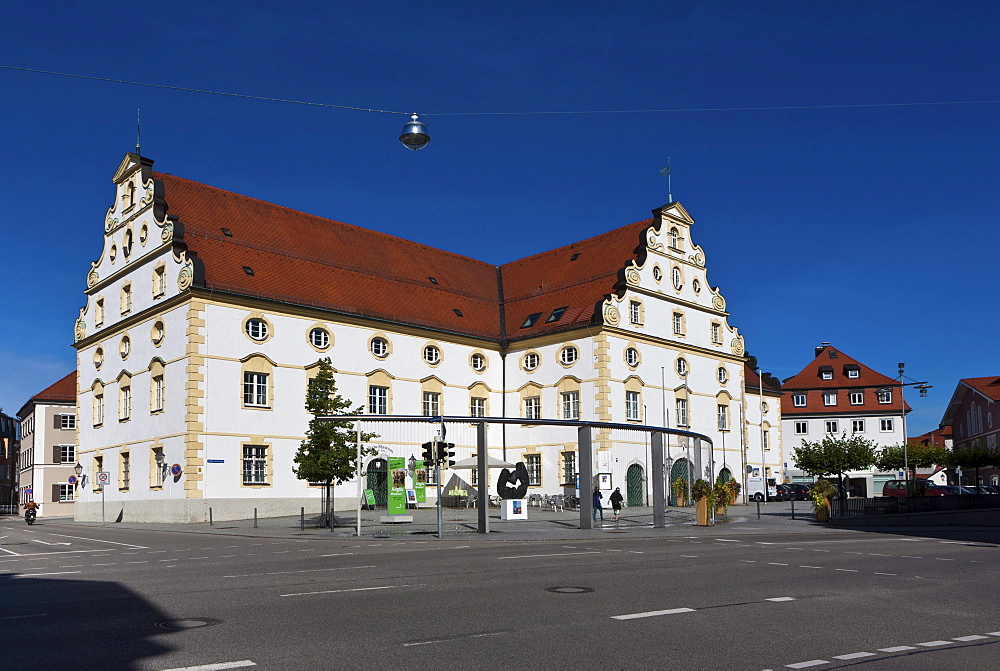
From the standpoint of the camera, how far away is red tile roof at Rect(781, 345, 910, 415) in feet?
286

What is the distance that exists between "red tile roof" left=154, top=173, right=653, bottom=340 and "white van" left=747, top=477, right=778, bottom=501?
61.2ft

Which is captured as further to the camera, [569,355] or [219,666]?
[569,355]

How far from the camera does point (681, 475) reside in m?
39.2

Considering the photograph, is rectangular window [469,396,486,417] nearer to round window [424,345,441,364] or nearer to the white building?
the white building

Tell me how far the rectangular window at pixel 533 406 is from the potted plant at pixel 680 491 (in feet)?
52.2

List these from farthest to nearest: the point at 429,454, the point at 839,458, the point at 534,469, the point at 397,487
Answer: the point at 839,458 < the point at 534,469 < the point at 397,487 < the point at 429,454

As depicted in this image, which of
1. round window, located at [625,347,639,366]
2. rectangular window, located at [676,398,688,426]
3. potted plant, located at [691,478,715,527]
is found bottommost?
potted plant, located at [691,478,715,527]

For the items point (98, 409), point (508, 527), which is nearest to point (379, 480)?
point (508, 527)

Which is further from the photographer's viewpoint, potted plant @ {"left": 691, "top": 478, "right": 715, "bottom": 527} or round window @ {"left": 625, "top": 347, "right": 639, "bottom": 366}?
round window @ {"left": 625, "top": 347, "right": 639, "bottom": 366}

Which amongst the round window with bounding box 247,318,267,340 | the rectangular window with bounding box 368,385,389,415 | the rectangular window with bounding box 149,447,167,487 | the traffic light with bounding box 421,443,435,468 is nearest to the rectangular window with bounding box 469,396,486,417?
the rectangular window with bounding box 368,385,389,415

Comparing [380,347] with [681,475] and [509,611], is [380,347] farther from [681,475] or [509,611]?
[509,611]

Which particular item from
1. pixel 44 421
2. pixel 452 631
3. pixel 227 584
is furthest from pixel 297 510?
pixel 44 421

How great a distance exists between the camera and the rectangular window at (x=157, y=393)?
44.1 metres

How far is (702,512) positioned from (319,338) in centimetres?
2115
